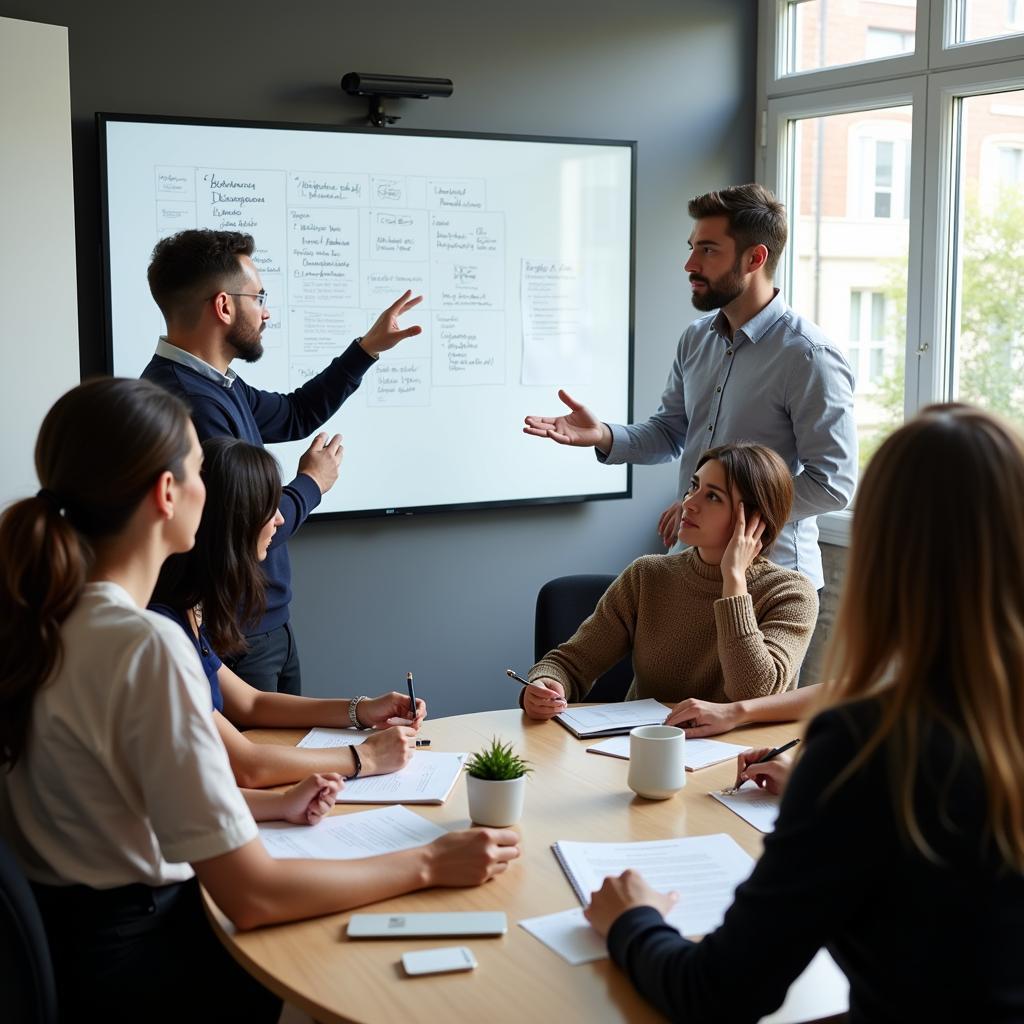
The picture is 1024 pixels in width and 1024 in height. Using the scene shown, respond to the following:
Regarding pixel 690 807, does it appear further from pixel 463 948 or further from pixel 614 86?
pixel 614 86

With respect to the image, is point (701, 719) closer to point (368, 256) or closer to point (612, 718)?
point (612, 718)

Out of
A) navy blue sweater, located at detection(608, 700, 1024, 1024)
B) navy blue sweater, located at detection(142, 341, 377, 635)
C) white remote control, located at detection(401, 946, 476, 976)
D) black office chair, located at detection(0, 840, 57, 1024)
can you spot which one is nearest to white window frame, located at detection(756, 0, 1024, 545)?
navy blue sweater, located at detection(142, 341, 377, 635)

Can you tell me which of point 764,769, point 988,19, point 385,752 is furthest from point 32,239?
point 988,19

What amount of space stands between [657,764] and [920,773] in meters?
0.82

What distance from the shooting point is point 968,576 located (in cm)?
103

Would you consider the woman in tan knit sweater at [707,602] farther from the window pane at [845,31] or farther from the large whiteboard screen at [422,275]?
→ the window pane at [845,31]

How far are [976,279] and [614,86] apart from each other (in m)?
1.37

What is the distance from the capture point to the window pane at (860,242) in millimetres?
3939

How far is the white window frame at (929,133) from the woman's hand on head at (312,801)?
100 inches

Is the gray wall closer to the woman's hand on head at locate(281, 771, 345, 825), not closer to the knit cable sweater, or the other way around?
the knit cable sweater

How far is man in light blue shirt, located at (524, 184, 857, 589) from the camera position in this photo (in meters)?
3.04

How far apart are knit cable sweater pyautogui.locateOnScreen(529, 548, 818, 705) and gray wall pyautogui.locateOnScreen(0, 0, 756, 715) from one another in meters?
1.44

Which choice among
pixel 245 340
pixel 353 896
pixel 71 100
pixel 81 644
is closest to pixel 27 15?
pixel 71 100

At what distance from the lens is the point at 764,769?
1843 mm
